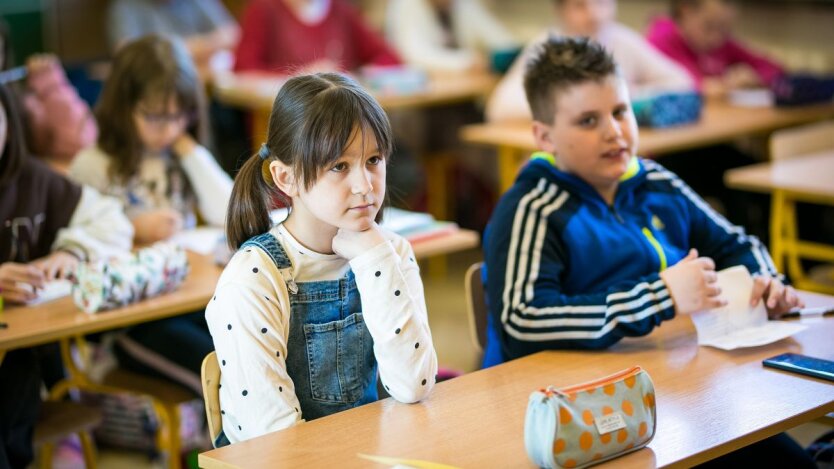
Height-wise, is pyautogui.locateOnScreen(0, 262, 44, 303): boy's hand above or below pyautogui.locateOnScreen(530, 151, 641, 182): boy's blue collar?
below

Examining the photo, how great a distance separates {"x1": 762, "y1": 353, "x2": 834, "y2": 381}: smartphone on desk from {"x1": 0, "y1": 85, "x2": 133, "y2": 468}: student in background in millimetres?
1485

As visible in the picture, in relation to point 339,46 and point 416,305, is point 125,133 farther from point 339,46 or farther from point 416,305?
point 339,46

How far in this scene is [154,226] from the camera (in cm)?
287

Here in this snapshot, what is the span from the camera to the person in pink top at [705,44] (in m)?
4.92

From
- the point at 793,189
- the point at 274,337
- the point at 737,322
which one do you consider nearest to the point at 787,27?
the point at 793,189

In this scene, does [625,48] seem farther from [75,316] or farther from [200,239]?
[75,316]

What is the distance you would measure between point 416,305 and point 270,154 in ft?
1.12

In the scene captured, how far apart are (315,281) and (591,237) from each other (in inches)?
24.6

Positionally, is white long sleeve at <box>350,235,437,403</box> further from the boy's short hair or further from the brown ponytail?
the boy's short hair

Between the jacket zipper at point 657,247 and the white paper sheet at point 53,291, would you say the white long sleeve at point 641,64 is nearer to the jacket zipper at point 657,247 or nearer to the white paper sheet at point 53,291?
the jacket zipper at point 657,247

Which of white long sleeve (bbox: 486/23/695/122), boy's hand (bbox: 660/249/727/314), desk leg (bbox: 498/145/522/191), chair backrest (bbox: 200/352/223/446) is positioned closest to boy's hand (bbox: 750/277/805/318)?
boy's hand (bbox: 660/249/727/314)

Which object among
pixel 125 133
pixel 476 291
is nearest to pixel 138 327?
pixel 125 133

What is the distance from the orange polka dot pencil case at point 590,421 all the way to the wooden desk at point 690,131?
232cm

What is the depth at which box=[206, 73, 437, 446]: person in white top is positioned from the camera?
1711 millimetres
